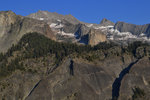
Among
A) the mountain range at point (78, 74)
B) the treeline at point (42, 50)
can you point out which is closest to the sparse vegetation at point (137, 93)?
the mountain range at point (78, 74)

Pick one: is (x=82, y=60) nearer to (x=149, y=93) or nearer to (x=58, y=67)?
(x=58, y=67)

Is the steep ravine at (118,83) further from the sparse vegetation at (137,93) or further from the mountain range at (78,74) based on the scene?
the sparse vegetation at (137,93)

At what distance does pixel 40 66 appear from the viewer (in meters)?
150

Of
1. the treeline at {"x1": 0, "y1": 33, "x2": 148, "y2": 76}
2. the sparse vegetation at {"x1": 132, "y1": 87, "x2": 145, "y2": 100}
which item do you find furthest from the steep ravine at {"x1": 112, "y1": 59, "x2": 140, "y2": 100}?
the treeline at {"x1": 0, "y1": 33, "x2": 148, "y2": 76}

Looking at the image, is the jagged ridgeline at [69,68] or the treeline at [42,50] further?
the treeline at [42,50]

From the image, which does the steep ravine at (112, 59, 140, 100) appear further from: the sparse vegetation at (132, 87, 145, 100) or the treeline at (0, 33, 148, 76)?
the treeline at (0, 33, 148, 76)

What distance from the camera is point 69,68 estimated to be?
141 metres

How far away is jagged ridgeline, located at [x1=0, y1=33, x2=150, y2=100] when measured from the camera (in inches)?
5182

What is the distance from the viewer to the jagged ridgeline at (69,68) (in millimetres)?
131625

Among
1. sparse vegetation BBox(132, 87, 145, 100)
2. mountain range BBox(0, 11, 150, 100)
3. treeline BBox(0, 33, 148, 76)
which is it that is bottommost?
sparse vegetation BBox(132, 87, 145, 100)

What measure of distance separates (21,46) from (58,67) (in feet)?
146

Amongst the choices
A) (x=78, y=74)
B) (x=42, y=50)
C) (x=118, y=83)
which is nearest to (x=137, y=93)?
(x=118, y=83)

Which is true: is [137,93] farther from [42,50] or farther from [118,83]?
[42,50]

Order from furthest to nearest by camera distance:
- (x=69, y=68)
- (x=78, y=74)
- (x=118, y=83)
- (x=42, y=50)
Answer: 1. (x=42, y=50)
2. (x=69, y=68)
3. (x=78, y=74)
4. (x=118, y=83)
